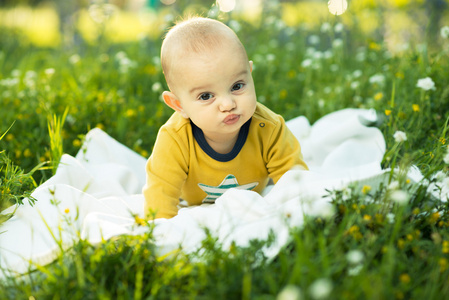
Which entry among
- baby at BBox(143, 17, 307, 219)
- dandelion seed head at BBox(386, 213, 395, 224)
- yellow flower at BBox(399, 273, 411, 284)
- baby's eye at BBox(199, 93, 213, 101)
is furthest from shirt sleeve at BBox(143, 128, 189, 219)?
yellow flower at BBox(399, 273, 411, 284)

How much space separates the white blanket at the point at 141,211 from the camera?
1666 mm

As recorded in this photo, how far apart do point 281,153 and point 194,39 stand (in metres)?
0.72

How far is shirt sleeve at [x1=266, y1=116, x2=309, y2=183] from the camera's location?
223cm

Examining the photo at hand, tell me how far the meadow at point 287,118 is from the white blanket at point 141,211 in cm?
7

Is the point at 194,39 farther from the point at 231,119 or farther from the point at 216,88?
the point at 231,119

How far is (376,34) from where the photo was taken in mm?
4426

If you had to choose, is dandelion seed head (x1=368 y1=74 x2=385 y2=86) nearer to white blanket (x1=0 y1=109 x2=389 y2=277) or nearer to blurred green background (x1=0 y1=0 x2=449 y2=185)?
blurred green background (x1=0 y1=0 x2=449 y2=185)

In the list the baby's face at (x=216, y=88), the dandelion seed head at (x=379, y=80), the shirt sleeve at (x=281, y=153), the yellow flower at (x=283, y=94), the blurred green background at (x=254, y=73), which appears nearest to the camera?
the baby's face at (x=216, y=88)

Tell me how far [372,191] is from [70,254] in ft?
3.88

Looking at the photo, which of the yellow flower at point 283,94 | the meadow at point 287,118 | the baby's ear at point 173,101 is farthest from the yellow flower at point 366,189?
the yellow flower at point 283,94

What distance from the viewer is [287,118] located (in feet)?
11.4

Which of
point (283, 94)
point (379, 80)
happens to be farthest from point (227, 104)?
point (283, 94)

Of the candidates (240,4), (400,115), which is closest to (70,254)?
(400,115)

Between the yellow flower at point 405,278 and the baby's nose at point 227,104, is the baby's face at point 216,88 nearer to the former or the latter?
the baby's nose at point 227,104
